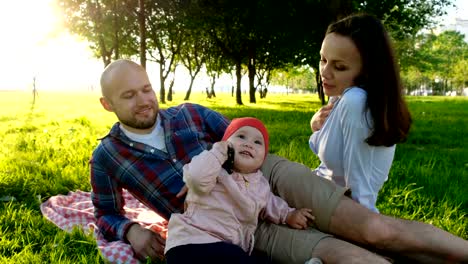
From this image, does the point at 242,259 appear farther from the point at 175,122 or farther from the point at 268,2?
the point at 268,2

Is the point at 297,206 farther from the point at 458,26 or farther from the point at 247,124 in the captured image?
the point at 458,26

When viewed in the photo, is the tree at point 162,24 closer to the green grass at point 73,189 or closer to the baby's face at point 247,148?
the green grass at point 73,189

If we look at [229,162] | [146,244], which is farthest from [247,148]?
[146,244]

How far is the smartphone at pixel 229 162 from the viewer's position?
2957 mm

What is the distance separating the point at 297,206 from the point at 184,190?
776 millimetres

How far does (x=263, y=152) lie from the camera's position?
10.0 ft

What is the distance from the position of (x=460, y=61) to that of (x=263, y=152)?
8101 centimetres

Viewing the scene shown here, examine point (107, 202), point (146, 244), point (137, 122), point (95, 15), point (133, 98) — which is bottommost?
point (146, 244)

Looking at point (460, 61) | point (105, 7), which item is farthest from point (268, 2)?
point (460, 61)

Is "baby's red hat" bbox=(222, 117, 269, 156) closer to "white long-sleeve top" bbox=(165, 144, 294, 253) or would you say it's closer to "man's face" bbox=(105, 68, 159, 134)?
"white long-sleeve top" bbox=(165, 144, 294, 253)

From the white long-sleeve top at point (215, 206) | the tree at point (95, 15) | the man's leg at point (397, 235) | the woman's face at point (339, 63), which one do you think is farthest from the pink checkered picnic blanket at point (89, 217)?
the tree at point (95, 15)

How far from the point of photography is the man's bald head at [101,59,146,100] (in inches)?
138

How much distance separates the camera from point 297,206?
3.21 m

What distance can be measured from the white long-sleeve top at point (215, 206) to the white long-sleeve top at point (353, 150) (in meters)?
0.59
